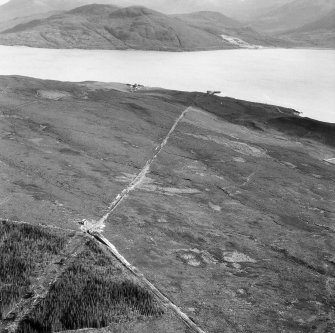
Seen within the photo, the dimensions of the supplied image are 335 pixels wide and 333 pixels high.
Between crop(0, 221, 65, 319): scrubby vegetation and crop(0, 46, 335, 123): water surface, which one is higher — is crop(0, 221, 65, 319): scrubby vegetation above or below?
above

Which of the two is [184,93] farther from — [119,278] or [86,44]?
[86,44]

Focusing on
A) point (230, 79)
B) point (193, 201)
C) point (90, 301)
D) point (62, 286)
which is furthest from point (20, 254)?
point (230, 79)

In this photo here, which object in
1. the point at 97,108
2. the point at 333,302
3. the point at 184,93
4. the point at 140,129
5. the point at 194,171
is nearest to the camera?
the point at 333,302

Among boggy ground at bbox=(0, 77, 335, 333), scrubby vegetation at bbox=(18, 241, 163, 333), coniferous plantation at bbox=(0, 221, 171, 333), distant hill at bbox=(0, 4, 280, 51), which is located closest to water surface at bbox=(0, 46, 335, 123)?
boggy ground at bbox=(0, 77, 335, 333)

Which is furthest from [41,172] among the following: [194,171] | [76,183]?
[194,171]

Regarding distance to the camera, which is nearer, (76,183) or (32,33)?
(76,183)

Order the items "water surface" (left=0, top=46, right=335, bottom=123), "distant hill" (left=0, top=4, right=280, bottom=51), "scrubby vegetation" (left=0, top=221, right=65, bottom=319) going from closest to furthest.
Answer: "scrubby vegetation" (left=0, top=221, right=65, bottom=319)
"water surface" (left=0, top=46, right=335, bottom=123)
"distant hill" (left=0, top=4, right=280, bottom=51)

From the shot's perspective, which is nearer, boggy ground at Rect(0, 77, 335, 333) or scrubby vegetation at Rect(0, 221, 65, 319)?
scrubby vegetation at Rect(0, 221, 65, 319)

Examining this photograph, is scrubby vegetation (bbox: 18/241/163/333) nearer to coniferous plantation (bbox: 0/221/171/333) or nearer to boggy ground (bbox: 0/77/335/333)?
coniferous plantation (bbox: 0/221/171/333)
